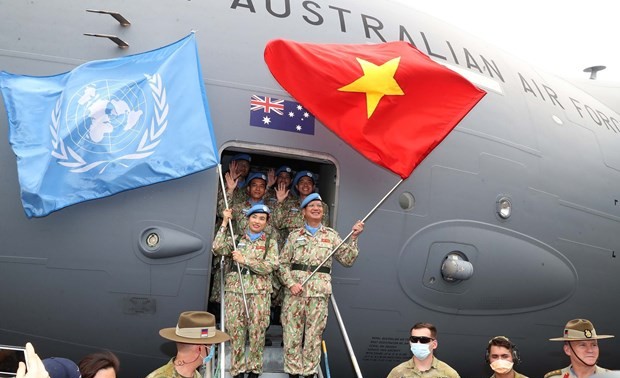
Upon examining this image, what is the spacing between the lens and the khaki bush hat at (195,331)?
15.2 feet

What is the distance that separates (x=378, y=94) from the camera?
6.71 metres

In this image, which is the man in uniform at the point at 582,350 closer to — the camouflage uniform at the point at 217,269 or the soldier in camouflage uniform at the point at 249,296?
the soldier in camouflage uniform at the point at 249,296

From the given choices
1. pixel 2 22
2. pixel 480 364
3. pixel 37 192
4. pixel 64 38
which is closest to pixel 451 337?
pixel 480 364

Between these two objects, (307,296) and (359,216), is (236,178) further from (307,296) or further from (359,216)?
(307,296)

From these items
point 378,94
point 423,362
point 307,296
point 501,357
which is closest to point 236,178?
point 307,296

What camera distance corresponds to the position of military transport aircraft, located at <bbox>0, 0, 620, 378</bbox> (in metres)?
5.89

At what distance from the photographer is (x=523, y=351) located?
26.9 feet

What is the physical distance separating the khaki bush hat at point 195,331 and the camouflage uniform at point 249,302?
125 cm

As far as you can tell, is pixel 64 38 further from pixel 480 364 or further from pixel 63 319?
pixel 480 364

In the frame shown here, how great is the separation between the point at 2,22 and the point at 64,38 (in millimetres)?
580

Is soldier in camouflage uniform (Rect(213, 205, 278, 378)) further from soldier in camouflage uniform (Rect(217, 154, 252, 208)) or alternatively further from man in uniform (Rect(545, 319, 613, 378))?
man in uniform (Rect(545, 319, 613, 378))

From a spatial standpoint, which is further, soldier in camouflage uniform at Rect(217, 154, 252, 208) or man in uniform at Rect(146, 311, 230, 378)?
soldier in camouflage uniform at Rect(217, 154, 252, 208)

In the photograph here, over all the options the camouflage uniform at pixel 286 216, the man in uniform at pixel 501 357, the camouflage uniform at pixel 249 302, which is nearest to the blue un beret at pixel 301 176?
the camouflage uniform at pixel 286 216

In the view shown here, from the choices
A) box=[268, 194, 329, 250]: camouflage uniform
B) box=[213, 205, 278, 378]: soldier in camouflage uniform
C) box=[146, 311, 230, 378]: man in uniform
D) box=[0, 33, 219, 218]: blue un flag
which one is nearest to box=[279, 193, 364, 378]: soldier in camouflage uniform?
box=[213, 205, 278, 378]: soldier in camouflage uniform
